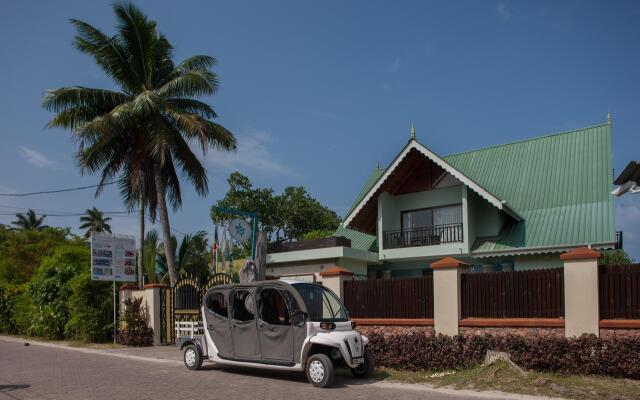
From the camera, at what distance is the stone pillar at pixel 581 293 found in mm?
10883

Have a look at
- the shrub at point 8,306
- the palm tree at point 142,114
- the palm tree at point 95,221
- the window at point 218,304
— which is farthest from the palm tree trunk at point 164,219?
the palm tree at point 95,221

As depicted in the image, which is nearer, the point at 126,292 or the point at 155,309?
the point at 155,309

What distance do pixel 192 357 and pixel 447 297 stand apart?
5.93 metres

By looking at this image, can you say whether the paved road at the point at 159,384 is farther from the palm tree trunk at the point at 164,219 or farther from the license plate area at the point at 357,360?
the palm tree trunk at the point at 164,219

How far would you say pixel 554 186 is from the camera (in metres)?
21.3

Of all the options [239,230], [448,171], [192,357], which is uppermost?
[448,171]

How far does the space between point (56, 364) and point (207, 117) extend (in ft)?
42.7

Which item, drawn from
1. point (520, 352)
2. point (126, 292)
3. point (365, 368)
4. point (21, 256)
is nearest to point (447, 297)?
point (520, 352)

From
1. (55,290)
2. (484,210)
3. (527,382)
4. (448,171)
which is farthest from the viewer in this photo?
(55,290)

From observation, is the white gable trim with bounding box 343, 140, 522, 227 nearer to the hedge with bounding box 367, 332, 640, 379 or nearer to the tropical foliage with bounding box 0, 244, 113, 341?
the hedge with bounding box 367, 332, 640, 379

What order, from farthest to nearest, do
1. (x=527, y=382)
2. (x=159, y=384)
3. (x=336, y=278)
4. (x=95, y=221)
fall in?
(x=95, y=221) → (x=336, y=278) → (x=159, y=384) → (x=527, y=382)

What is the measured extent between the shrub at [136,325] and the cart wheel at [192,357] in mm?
6677

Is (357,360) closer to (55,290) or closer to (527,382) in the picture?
(527,382)

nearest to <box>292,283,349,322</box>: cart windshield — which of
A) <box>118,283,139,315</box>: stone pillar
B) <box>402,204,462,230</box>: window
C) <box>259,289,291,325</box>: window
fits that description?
<box>259,289,291,325</box>: window
